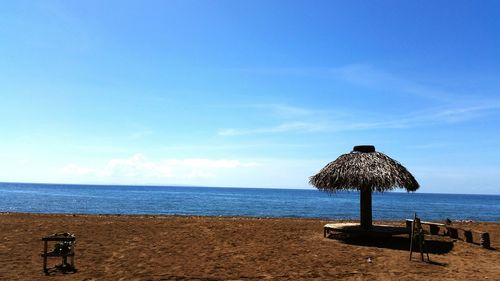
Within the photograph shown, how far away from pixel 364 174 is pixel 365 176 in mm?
109

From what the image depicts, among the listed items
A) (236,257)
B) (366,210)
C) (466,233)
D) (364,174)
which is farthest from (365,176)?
(236,257)

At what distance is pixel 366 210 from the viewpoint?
16906 millimetres

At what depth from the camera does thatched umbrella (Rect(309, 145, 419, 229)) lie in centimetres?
1647

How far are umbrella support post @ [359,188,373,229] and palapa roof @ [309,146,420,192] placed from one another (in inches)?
14.2

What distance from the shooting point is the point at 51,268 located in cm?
1072

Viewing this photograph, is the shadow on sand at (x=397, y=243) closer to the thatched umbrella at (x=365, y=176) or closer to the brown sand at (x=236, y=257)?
the brown sand at (x=236, y=257)

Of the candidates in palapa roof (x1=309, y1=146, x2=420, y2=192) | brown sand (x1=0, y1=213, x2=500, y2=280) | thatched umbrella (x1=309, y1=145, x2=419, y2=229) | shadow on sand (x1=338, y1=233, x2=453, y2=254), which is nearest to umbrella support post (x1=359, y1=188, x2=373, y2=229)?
thatched umbrella (x1=309, y1=145, x2=419, y2=229)

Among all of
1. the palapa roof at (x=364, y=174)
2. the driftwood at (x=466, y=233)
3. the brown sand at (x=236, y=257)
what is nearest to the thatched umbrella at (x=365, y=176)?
the palapa roof at (x=364, y=174)

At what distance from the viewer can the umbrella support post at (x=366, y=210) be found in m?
16.8

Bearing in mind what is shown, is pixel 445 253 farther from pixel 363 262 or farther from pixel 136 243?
pixel 136 243

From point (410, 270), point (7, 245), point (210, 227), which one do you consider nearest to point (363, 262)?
point (410, 270)

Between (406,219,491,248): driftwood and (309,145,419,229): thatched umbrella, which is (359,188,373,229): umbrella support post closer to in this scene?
(309,145,419,229): thatched umbrella

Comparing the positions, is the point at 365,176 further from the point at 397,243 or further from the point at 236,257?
the point at 236,257

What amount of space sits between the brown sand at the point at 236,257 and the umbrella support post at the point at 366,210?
2.65 ft
